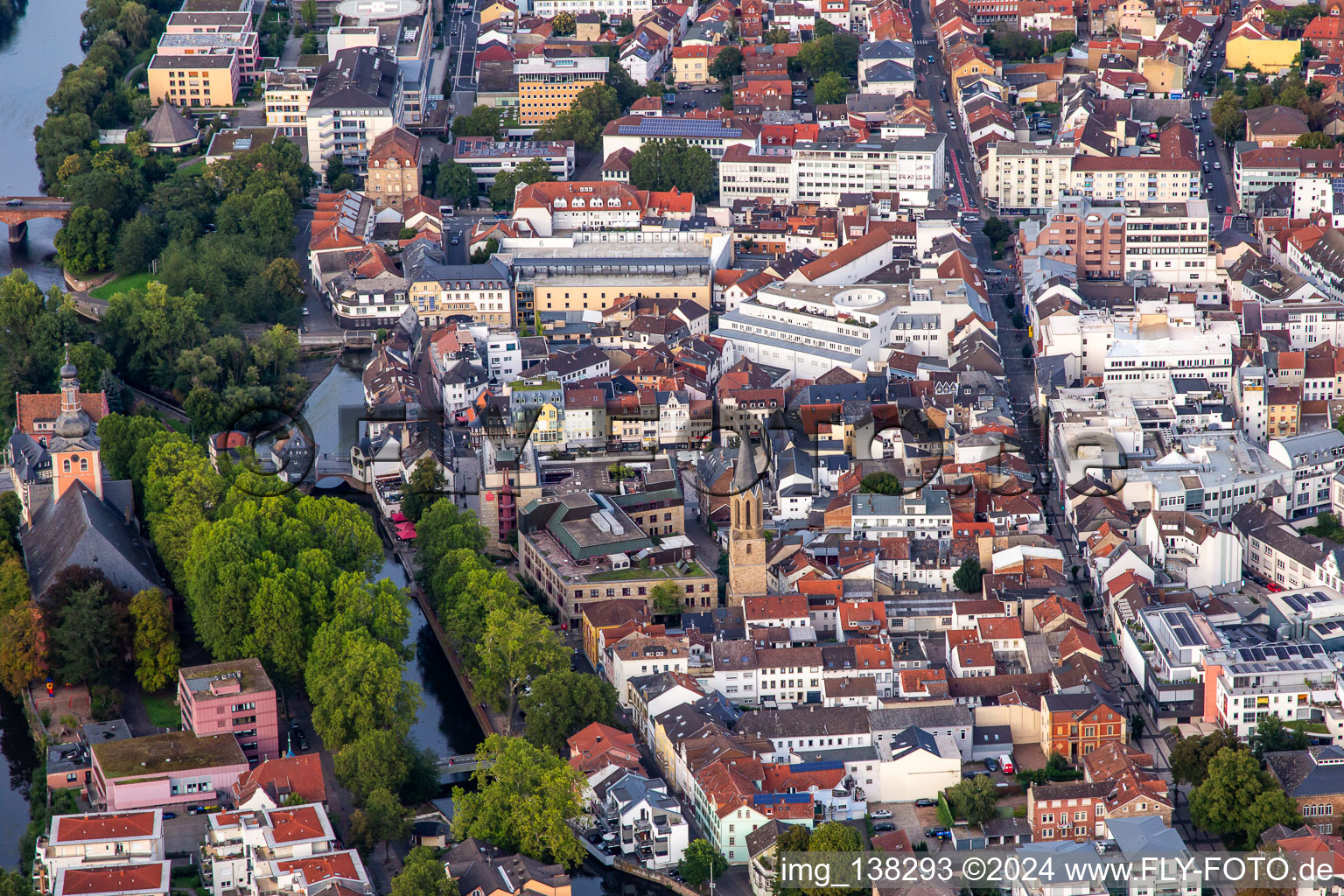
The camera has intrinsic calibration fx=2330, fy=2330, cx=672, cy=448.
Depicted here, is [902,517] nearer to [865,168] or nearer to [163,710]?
[163,710]

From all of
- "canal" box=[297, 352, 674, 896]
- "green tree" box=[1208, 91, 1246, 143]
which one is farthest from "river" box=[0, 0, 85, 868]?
"green tree" box=[1208, 91, 1246, 143]

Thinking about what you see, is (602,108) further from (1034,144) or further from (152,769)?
(152,769)

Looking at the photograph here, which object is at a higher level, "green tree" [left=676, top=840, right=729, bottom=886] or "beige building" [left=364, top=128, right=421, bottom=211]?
"beige building" [left=364, top=128, right=421, bottom=211]

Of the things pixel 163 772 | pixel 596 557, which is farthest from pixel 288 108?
pixel 163 772

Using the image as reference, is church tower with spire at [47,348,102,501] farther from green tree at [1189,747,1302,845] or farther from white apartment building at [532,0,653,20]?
white apartment building at [532,0,653,20]

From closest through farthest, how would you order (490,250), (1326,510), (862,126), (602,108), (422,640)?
(422,640)
(1326,510)
(490,250)
(862,126)
(602,108)

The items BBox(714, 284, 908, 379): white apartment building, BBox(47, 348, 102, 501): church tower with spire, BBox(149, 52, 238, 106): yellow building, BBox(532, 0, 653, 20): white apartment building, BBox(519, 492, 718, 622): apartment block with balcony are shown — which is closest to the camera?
BBox(519, 492, 718, 622): apartment block with balcony

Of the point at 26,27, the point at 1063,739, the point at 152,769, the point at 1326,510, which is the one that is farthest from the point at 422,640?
the point at 26,27
